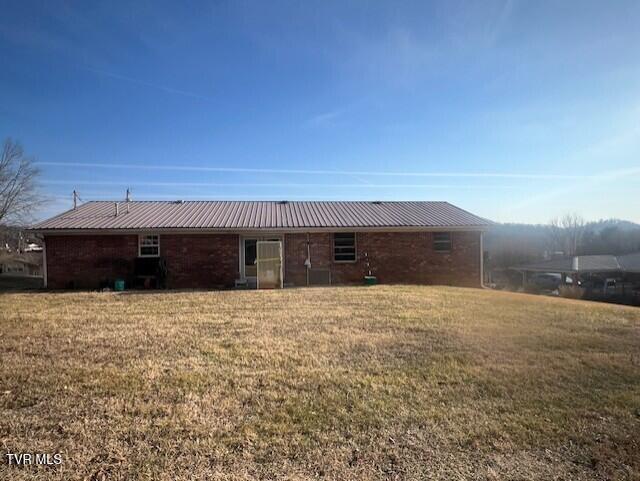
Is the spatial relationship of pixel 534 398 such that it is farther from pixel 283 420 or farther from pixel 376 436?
pixel 283 420

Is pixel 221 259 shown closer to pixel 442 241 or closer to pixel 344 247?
pixel 344 247

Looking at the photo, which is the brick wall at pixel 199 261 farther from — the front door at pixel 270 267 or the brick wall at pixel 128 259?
the front door at pixel 270 267

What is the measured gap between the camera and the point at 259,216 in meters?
18.9

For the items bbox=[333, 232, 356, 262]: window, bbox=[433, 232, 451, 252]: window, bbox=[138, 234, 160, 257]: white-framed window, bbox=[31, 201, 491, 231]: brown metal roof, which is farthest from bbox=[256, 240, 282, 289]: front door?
bbox=[433, 232, 451, 252]: window

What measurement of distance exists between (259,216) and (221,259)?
3017 millimetres

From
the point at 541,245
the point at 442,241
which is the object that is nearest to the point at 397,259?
the point at 442,241

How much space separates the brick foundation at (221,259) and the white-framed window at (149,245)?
25 cm

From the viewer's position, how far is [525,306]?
1195 cm

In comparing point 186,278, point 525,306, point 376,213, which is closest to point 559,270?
point 376,213

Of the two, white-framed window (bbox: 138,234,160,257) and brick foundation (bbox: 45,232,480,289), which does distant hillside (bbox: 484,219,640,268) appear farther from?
white-framed window (bbox: 138,234,160,257)

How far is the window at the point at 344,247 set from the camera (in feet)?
58.4

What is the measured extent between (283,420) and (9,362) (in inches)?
182

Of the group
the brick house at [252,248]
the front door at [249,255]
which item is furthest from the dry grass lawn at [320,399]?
the front door at [249,255]

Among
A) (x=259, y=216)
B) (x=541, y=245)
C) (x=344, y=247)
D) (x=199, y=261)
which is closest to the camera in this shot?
(x=199, y=261)
